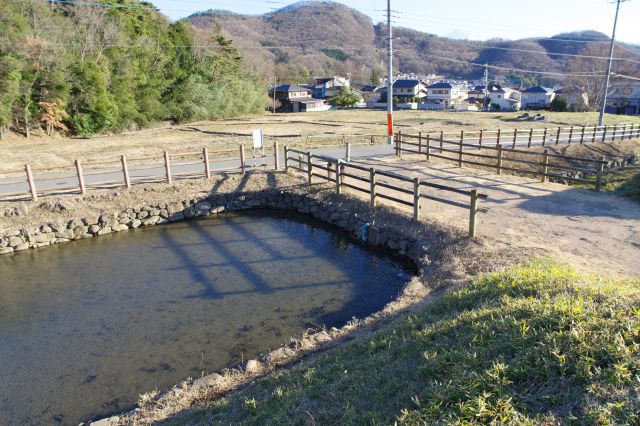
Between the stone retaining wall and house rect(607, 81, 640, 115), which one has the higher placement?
house rect(607, 81, 640, 115)

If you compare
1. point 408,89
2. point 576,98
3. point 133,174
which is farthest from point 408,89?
point 133,174

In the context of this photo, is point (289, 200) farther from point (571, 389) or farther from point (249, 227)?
point (571, 389)

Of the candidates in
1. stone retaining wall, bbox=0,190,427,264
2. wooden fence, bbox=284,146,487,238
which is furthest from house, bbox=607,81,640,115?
stone retaining wall, bbox=0,190,427,264

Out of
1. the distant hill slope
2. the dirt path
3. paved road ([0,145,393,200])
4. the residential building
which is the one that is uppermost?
the distant hill slope

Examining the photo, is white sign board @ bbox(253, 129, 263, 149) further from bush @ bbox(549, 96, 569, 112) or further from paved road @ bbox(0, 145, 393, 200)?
bush @ bbox(549, 96, 569, 112)

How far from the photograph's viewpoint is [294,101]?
235 feet

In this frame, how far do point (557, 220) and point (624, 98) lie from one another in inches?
2571

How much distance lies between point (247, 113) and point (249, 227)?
42.7 meters

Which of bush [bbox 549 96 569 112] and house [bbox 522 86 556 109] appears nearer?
bush [bbox 549 96 569 112]

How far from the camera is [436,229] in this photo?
10258mm

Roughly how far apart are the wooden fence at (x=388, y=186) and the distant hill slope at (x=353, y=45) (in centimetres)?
11286

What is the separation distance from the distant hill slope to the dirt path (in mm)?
115607

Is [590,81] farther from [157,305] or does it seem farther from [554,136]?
[157,305]

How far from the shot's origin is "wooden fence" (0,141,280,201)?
1370 centimetres
